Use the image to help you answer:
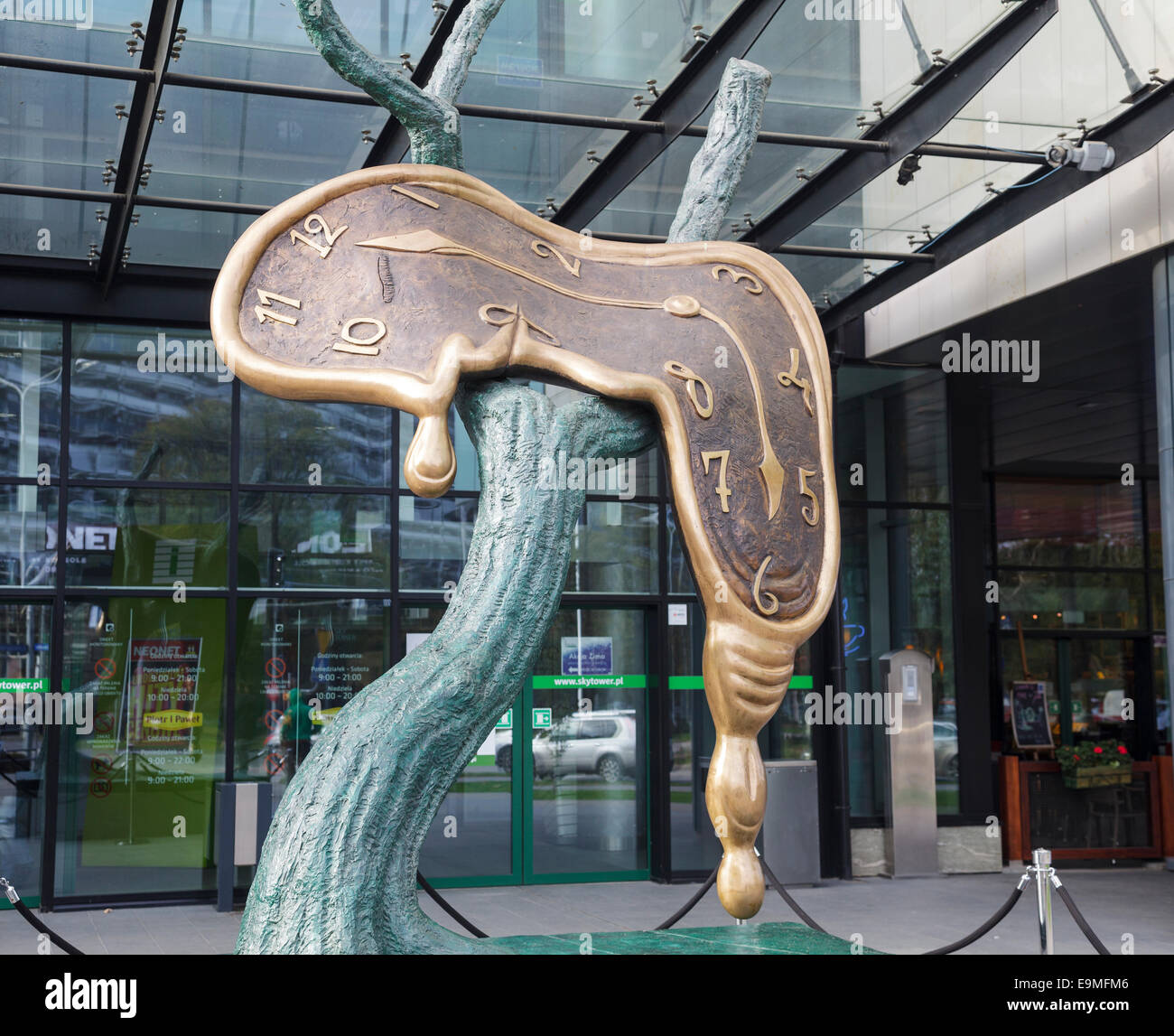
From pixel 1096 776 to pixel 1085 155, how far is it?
739 cm

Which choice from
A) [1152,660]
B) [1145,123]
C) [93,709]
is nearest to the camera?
[1145,123]

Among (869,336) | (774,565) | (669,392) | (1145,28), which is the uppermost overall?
(1145,28)

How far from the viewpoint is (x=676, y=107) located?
7.74 m

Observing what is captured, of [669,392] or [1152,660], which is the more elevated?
[669,392]

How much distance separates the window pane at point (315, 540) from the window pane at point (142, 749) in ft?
1.82

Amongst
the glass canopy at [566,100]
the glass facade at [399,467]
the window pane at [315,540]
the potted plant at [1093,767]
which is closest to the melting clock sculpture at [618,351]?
the glass canopy at [566,100]

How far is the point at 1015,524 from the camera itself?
51.6ft

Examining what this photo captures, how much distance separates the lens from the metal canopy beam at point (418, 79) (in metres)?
6.90

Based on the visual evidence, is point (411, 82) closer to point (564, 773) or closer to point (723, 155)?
point (723, 155)

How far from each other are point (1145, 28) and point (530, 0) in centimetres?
377

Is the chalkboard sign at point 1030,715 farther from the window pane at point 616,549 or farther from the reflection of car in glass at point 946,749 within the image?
the window pane at point 616,549

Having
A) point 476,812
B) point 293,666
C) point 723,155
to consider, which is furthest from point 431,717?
point 476,812

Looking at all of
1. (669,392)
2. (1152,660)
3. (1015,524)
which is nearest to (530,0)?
(669,392)
